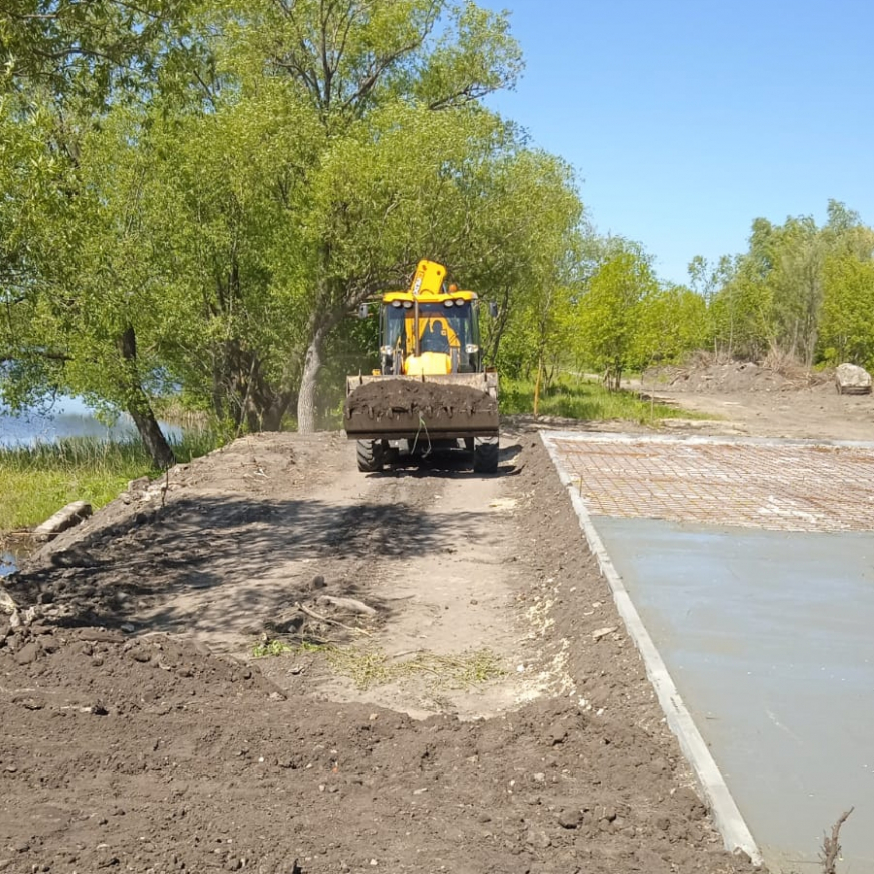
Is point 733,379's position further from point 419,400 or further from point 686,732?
point 686,732

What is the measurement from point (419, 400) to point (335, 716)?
9.02m

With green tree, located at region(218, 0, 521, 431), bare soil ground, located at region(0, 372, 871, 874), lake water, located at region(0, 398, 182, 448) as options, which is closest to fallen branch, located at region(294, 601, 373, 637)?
bare soil ground, located at region(0, 372, 871, 874)

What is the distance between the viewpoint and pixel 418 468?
16156mm

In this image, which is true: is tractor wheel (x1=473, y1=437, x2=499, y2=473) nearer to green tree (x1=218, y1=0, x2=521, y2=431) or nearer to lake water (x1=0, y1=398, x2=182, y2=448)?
green tree (x1=218, y1=0, x2=521, y2=431)

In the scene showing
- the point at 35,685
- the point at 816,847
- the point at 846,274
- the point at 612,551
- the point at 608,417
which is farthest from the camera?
the point at 846,274

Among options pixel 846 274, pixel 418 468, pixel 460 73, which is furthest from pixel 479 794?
pixel 846 274

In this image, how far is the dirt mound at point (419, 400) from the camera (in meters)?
14.1

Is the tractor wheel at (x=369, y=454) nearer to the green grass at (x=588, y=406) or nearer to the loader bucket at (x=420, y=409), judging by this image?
the loader bucket at (x=420, y=409)

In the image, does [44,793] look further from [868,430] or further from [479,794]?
[868,430]

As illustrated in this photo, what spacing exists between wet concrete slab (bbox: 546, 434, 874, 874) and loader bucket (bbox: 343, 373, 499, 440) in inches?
68.3

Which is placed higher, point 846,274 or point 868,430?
point 846,274

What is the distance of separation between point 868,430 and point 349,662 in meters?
23.5

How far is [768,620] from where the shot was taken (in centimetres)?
Result: 670

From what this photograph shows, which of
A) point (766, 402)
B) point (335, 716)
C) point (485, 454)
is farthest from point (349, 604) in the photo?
point (766, 402)
